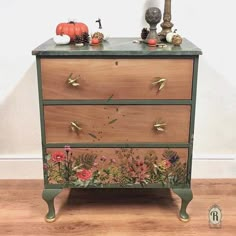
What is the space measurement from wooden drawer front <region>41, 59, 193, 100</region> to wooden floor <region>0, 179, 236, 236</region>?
66cm

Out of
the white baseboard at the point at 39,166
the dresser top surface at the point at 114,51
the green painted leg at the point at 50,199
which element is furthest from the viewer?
the white baseboard at the point at 39,166

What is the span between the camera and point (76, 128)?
1.64 m

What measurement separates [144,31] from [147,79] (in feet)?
1.21

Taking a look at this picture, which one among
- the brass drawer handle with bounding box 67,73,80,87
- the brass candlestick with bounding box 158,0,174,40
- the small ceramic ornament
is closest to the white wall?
the brass candlestick with bounding box 158,0,174,40

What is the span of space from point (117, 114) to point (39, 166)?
0.85m

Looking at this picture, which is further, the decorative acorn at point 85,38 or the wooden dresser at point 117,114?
the decorative acorn at point 85,38

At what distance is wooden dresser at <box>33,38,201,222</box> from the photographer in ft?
5.08

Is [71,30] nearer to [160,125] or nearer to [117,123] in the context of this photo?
[117,123]

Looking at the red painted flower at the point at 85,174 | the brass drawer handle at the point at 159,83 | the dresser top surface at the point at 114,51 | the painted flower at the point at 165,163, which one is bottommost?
the red painted flower at the point at 85,174

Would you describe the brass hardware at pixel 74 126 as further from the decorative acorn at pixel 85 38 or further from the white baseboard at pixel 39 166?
the white baseboard at pixel 39 166

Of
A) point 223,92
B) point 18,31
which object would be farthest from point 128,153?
point 18,31

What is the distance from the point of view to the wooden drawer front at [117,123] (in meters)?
1.62

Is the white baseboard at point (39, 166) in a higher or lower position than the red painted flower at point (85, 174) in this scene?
lower
